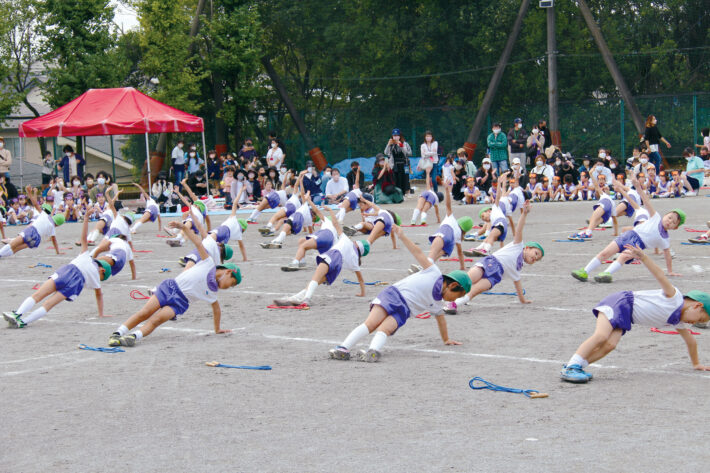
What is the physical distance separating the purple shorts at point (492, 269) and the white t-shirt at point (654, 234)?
10.0ft

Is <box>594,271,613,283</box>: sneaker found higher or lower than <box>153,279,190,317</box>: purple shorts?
lower

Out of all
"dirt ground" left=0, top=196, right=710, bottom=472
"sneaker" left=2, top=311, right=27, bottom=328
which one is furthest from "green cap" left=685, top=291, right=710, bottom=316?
"sneaker" left=2, top=311, right=27, bottom=328

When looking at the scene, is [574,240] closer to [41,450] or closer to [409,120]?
[41,450]

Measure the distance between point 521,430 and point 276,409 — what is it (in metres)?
2.15

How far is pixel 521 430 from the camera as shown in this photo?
7273 millimetres

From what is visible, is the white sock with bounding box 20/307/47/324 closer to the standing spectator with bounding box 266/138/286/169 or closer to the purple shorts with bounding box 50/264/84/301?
the purple shorts with bounding box 50/264/84/301

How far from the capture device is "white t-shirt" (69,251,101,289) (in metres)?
12.6

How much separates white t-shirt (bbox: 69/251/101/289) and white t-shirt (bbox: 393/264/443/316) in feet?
15.8

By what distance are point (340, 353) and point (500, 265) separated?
3.47 m

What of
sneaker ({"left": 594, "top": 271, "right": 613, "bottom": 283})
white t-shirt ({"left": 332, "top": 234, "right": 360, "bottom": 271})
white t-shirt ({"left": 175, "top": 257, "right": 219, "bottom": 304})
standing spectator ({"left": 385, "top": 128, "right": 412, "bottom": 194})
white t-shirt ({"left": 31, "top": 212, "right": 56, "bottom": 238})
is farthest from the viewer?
standing spectator ({"left": 385, "top": 128, "right": 412, "bottom": 194})

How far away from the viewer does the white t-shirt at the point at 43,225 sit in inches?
761

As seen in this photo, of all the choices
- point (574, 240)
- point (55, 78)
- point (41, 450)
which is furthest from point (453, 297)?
point (55, 78)

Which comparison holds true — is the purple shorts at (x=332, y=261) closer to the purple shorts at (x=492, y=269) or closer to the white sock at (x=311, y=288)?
the white sock at (x=311, y=288)

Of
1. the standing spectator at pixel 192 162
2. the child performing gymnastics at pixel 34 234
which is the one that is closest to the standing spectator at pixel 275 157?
the standing spectator at pixel 192 162
